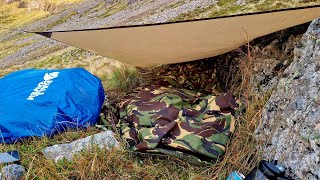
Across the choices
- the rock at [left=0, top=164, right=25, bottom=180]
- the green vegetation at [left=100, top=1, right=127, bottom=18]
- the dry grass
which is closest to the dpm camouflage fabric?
the dry grass

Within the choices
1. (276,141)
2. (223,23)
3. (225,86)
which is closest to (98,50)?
(225,86)

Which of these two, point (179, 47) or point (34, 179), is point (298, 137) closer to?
point (179, 47)

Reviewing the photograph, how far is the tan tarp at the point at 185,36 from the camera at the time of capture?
10.5ft

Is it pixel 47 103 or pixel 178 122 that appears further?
pixel 47 103

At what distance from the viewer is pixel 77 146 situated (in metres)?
3.45

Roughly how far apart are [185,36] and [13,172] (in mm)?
1875

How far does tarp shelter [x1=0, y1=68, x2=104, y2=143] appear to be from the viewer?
3.74 metres

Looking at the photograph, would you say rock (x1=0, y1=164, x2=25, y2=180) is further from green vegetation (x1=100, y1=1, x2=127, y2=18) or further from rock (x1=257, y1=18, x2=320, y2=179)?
green vegetation (x1=100, y1=1, x2=127, y2=18)

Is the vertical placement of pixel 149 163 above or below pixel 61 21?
above

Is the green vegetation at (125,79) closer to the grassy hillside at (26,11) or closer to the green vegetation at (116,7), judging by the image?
the green vegetation at (116,7)

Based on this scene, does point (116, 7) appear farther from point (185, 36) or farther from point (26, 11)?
point (185, 36)

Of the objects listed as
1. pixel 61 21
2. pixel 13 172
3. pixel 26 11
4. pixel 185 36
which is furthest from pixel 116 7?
pixel 13 172

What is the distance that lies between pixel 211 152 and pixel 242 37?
122cm

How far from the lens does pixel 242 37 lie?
12.1ft
